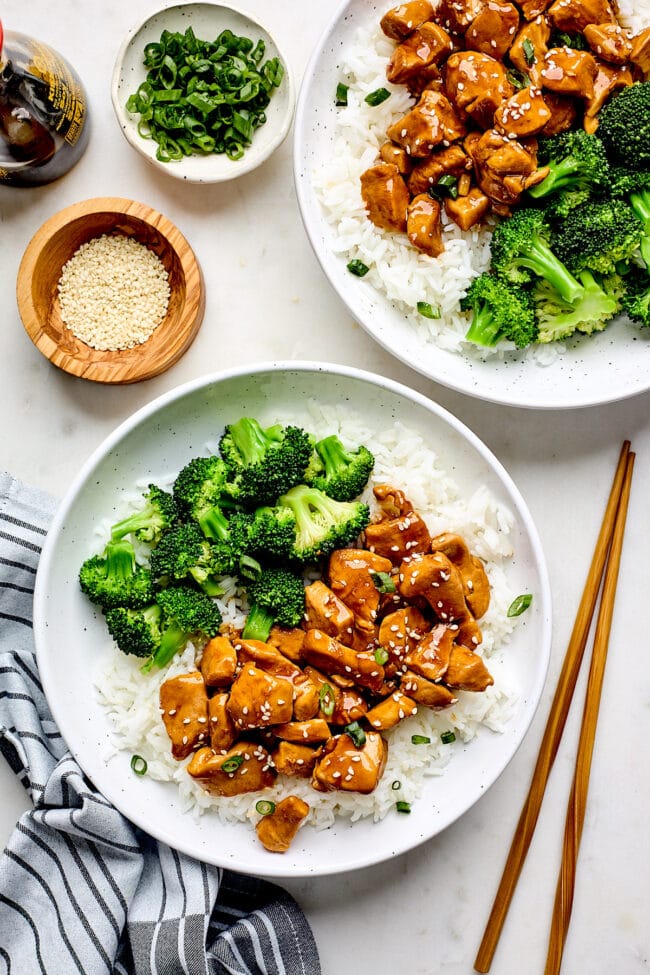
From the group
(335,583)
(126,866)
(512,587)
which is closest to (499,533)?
(512,587)

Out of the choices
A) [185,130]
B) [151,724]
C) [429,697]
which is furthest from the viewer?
[185,130]

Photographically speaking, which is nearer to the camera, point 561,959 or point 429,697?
point 429,697

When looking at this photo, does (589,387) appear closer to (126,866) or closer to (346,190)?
(346,190)

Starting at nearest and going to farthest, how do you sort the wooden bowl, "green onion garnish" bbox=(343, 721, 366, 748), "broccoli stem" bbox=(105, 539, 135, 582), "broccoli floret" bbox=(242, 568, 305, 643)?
"green onion garnish" bbox=(343, 721, 366, 748), "broccoli floret" bbox=(242, 568, 305, 643), "broccoli stem" bbox=(105, 539, 135, 582), the wooden bowl

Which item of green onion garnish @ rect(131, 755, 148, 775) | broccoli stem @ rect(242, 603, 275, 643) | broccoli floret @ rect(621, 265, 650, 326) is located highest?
broccoli floret @ rect(621, 265, 650, 326)

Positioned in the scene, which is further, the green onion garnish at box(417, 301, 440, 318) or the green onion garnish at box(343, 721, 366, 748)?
the green onion garnish at box(417, 301, 440, 318)

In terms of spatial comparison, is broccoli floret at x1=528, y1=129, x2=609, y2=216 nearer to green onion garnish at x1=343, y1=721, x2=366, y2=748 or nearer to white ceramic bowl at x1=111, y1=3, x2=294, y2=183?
white ceramic bowl at x1=111, y1=3, x2=294, y2=183

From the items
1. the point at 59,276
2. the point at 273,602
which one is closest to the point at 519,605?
the point at 273,602

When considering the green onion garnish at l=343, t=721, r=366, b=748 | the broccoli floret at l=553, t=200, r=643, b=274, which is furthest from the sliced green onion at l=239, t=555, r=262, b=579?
the broccoli floret at l=553, t=200, r=643, b=274
